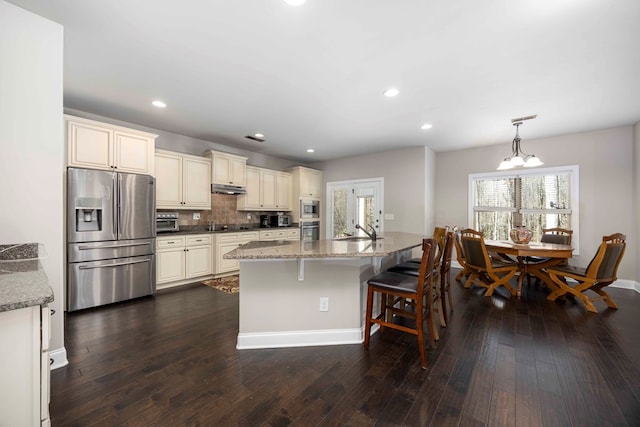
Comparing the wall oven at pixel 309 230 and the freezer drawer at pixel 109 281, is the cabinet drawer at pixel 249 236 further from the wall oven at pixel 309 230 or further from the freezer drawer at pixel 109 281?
the freezer drawer at pixel 109 281

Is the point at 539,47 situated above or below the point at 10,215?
above

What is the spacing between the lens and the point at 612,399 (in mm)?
1675

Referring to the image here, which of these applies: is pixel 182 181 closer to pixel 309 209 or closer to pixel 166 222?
pixel 166 222

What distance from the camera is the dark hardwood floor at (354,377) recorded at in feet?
5.06

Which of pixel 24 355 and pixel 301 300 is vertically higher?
pixel 24 355

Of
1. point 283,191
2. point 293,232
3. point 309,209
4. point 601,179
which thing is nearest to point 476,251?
point 601,179

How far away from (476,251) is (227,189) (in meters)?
4.29

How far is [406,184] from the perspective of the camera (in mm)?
5379

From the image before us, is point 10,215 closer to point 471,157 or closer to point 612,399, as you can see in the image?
point 612,399

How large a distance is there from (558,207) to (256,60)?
5.43 m

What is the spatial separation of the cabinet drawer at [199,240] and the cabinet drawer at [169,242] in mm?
95

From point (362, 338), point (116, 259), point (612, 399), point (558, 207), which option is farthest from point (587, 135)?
point (116, 259)

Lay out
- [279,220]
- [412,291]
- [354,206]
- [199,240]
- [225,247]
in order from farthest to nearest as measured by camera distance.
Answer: [354,206]
[279,220]
[225,247]
[199,240]
[412,291]

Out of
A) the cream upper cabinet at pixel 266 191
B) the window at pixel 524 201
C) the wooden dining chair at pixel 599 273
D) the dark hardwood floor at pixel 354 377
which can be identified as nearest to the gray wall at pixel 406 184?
the window at pixel 524 201
